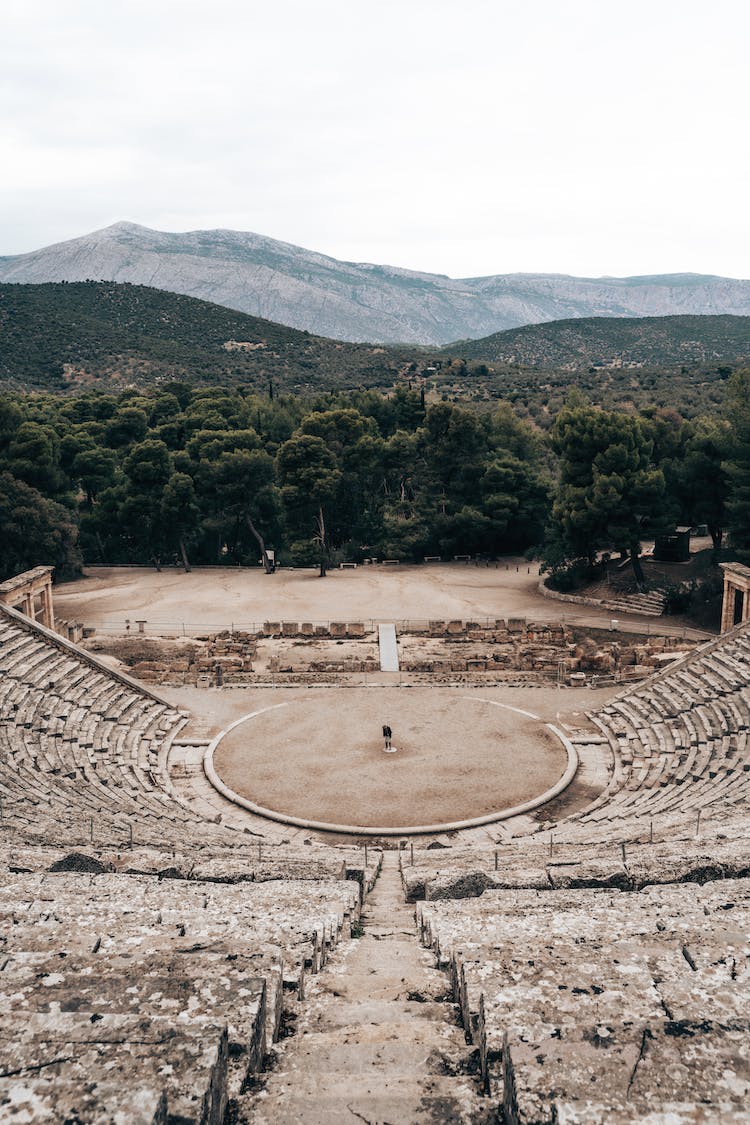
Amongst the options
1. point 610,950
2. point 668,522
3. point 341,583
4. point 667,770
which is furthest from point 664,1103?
point 341,583

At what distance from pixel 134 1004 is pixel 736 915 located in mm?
5114

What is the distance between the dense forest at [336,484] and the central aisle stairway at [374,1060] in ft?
105

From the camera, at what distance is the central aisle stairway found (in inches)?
150

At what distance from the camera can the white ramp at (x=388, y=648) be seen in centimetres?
2812

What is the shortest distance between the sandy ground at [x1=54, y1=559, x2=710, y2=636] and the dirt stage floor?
11.0m

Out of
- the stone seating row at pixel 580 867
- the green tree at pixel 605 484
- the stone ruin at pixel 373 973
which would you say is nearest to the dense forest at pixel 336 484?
the green tree at pixel 605 484

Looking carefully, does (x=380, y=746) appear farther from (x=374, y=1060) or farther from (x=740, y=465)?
(x=740, y=465)

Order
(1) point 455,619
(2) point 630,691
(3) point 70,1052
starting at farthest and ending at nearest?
(1) point 455,619 → (2) point 630,691 → (3) point 70,1052

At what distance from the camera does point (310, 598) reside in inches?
1537

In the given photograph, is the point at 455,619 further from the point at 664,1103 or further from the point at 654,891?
the point at 664,1103

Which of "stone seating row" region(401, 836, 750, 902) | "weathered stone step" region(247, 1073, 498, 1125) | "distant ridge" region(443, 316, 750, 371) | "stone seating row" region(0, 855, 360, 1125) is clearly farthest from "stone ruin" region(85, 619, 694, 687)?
"distant ridge" region(443, 316, 750, 371)

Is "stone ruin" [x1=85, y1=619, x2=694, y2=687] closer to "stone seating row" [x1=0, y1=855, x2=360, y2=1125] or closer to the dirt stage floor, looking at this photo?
the dirt stage floor

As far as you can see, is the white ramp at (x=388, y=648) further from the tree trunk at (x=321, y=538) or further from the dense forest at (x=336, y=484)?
the tree trunk at (x=321, y=538)

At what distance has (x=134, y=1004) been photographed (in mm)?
4352
